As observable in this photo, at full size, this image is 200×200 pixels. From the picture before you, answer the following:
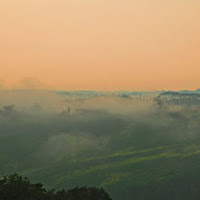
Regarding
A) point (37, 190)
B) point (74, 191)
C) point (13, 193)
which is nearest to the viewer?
point (13, 193)

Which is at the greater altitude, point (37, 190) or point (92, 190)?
point (37, 190)

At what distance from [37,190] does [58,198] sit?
6.32 meters

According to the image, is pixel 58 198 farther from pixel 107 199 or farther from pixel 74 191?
pixel 107 199

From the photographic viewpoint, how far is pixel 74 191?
116 m

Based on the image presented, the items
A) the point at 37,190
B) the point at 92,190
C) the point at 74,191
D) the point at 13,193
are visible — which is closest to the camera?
the point at 13,193

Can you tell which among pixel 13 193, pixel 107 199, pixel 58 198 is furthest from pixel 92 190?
pixel 13 193

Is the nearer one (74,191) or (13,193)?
(13,193)

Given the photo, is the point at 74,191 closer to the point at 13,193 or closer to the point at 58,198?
the point at 58,198

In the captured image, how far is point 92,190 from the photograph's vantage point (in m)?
127

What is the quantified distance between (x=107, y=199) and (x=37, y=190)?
46.5m

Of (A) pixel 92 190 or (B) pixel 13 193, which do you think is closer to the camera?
(B) pixel 13 193

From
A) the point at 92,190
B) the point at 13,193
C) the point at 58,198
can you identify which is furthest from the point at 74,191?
the point at 13,193

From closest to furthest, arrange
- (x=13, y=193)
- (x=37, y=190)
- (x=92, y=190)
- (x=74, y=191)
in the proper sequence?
(x=13, y=193)
(x=37, y=190)
(x=74, y=191)
(x=92, y=190)

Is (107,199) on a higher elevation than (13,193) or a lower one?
lower
